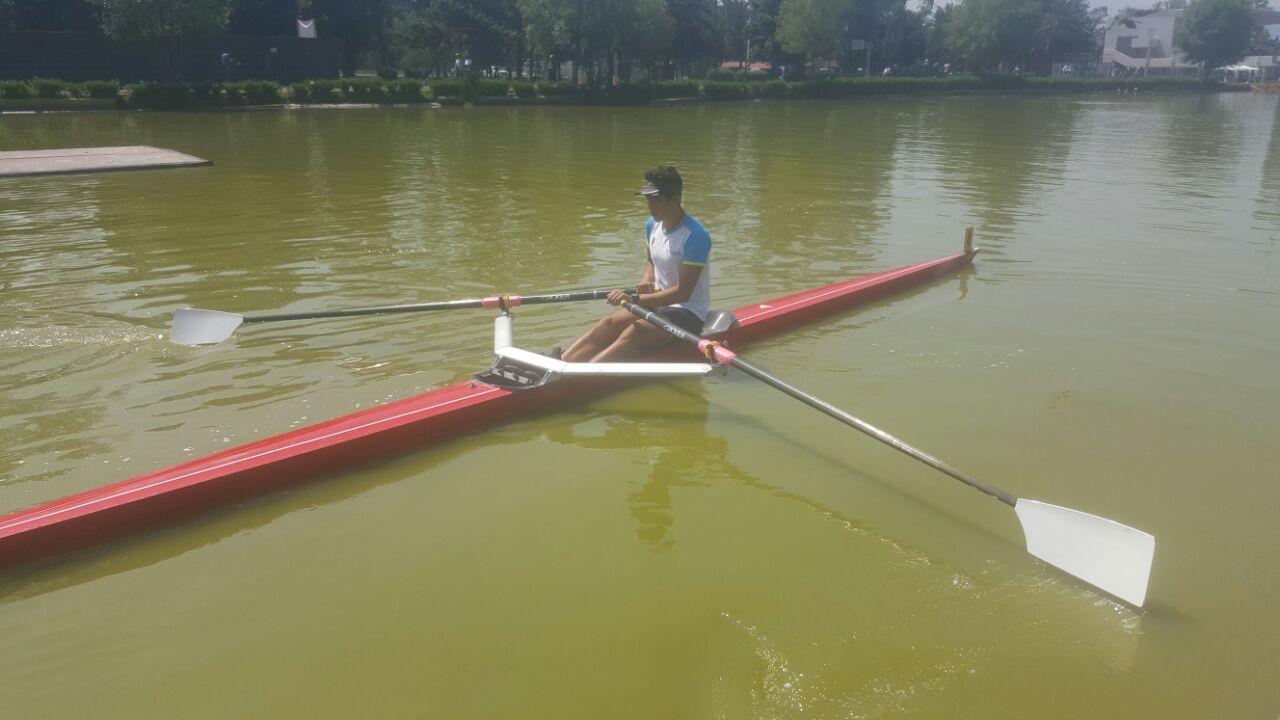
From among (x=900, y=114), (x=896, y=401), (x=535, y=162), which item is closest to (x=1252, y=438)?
(x=896, y=401)

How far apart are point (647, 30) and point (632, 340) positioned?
55661 mm

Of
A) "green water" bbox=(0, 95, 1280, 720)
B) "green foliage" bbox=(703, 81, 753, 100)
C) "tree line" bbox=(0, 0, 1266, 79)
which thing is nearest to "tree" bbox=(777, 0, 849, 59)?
"tree line" bbox=(0, 0, 1266, 79)

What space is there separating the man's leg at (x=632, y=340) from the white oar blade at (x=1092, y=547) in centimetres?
297

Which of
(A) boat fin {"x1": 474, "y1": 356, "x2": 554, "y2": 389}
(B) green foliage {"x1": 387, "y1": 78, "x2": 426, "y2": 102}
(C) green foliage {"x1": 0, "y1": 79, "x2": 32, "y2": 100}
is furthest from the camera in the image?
(B) green foliage {"x1": 387, "y1": 78, "x2": 426, "y2": 102}

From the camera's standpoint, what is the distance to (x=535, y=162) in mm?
21906

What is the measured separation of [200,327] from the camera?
6.91m

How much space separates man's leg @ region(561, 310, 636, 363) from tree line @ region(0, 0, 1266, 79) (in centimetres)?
4593

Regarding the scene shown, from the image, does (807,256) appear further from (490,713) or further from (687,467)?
(490,713)

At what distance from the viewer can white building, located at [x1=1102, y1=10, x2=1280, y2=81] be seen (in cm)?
11375

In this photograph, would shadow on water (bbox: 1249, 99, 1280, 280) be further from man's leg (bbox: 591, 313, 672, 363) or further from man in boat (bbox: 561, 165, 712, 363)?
man's leg (bbox: 591, 313, 672, 363)

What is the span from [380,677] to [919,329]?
6366 millimetres

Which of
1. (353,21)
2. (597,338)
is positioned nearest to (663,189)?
(597,338)

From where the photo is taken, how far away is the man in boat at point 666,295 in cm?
627

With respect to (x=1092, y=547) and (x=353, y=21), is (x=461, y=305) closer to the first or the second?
(x=1092, y=547)
